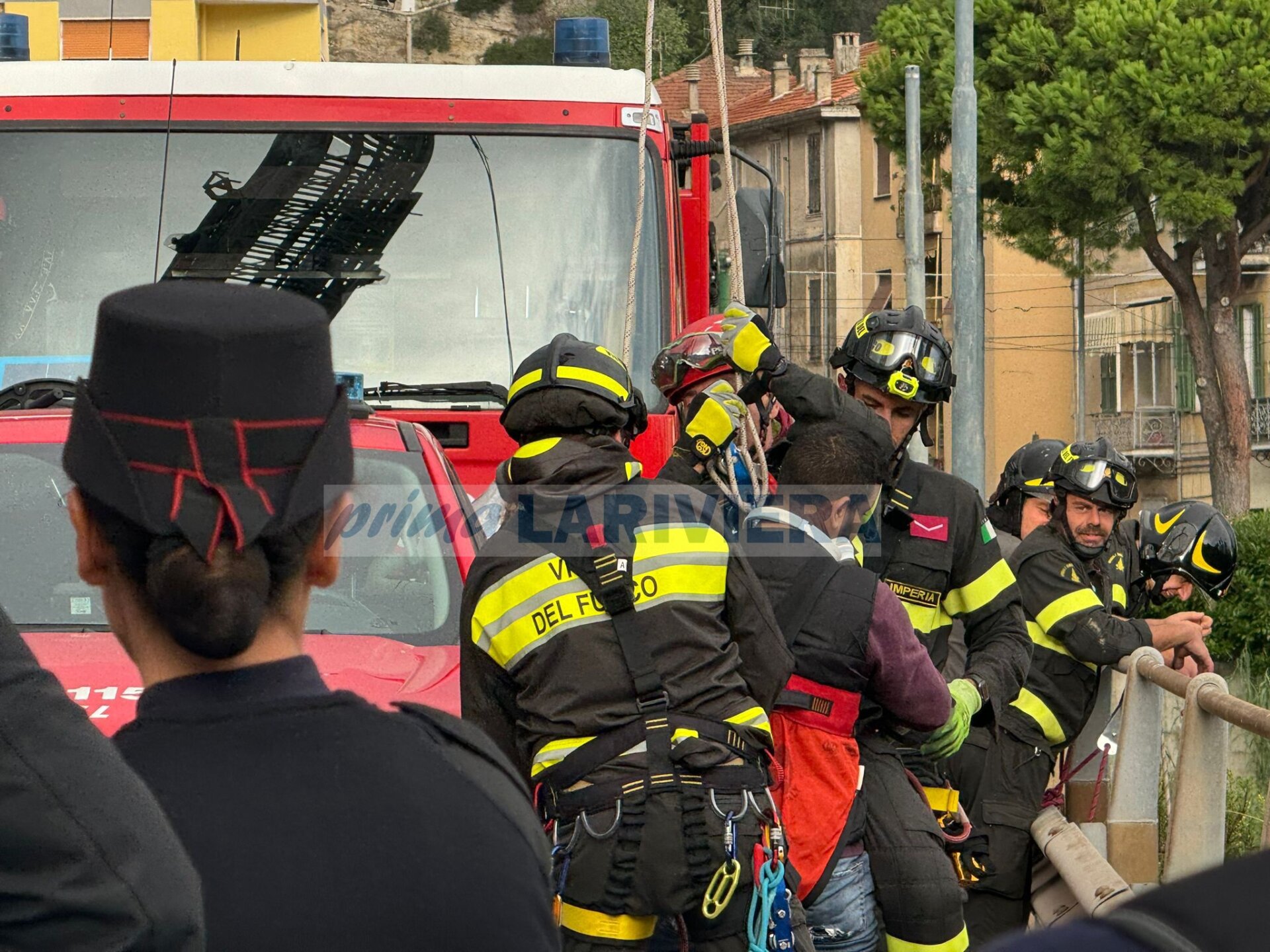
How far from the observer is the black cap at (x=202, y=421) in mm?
1796

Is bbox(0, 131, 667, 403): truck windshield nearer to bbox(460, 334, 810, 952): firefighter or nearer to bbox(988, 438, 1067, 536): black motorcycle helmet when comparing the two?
bbox(988, 438, 1067, 536): black motorcycle helmet

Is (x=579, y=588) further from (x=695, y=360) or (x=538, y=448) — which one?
(x=695, y=360)

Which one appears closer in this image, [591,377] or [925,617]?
[591,377]

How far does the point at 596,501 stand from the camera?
11.6 feet

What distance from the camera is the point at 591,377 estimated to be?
144 inches

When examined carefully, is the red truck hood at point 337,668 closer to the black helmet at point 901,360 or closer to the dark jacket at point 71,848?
the black helmet at point 901,360

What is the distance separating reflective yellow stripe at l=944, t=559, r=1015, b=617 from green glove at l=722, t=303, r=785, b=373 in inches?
30.7

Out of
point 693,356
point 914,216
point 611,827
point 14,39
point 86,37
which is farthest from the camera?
point 914,216

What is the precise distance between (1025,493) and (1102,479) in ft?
3.91

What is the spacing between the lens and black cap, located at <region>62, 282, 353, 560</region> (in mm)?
1796

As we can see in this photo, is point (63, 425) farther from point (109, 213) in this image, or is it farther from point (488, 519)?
point (109, 213)

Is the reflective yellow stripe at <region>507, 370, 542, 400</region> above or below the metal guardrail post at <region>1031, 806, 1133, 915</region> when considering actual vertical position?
above

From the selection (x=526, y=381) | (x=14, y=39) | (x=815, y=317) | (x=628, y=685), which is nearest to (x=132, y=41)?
(x=14, y=39)

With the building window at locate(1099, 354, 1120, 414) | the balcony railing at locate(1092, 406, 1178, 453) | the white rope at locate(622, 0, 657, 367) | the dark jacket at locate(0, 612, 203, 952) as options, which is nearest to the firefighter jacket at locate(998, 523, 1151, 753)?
the white rope at locate(622, 0, 657, 367)
